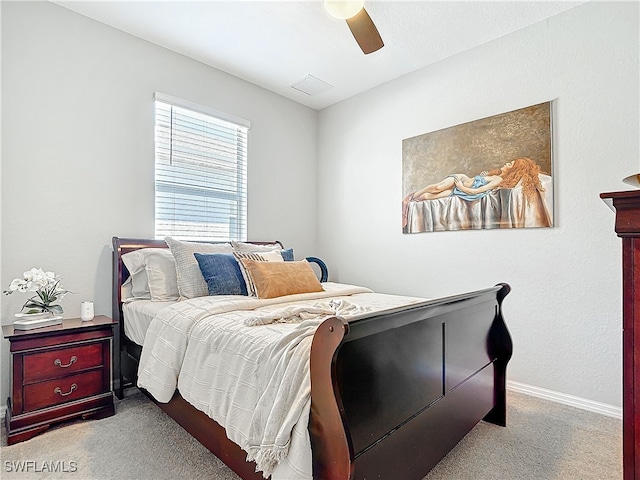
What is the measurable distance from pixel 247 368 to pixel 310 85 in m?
3.16

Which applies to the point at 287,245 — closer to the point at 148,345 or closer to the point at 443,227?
the point at 443,227

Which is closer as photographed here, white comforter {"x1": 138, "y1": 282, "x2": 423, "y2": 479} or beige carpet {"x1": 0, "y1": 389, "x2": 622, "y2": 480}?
white comforter {"x1": 138, "y1": 282, "x2": 423, "y2": 479}

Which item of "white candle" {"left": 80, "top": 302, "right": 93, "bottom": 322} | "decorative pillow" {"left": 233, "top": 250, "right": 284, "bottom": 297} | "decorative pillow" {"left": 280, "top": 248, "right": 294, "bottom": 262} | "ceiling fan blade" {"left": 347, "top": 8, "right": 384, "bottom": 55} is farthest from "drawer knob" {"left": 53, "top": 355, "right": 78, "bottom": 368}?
"ceiling fan blade" {"left": 347, "top": 8, "right": 384, "bottom": 55}

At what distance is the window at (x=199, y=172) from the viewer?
3.04 m

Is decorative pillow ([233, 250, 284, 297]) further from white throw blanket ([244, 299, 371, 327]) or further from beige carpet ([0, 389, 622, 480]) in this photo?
beige carpet ([0, 389, 622, 480])

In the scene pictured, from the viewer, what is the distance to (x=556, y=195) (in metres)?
2.57

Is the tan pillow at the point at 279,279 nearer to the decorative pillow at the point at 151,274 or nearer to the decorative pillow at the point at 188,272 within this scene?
the decorative pillow at the point at 188,272

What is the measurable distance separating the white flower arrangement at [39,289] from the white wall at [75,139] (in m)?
0.19

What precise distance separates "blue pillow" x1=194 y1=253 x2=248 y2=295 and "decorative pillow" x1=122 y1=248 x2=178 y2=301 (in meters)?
0.24

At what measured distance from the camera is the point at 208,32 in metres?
2.81

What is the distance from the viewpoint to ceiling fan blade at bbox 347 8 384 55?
197 centimetres

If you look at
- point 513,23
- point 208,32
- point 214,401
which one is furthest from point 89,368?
point 513,23

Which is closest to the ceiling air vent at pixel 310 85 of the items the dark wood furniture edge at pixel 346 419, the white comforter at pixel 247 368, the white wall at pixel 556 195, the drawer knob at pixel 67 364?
the white wall at pixel 556 195

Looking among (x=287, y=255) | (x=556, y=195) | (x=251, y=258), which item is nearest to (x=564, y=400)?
(x=556, y=195)
